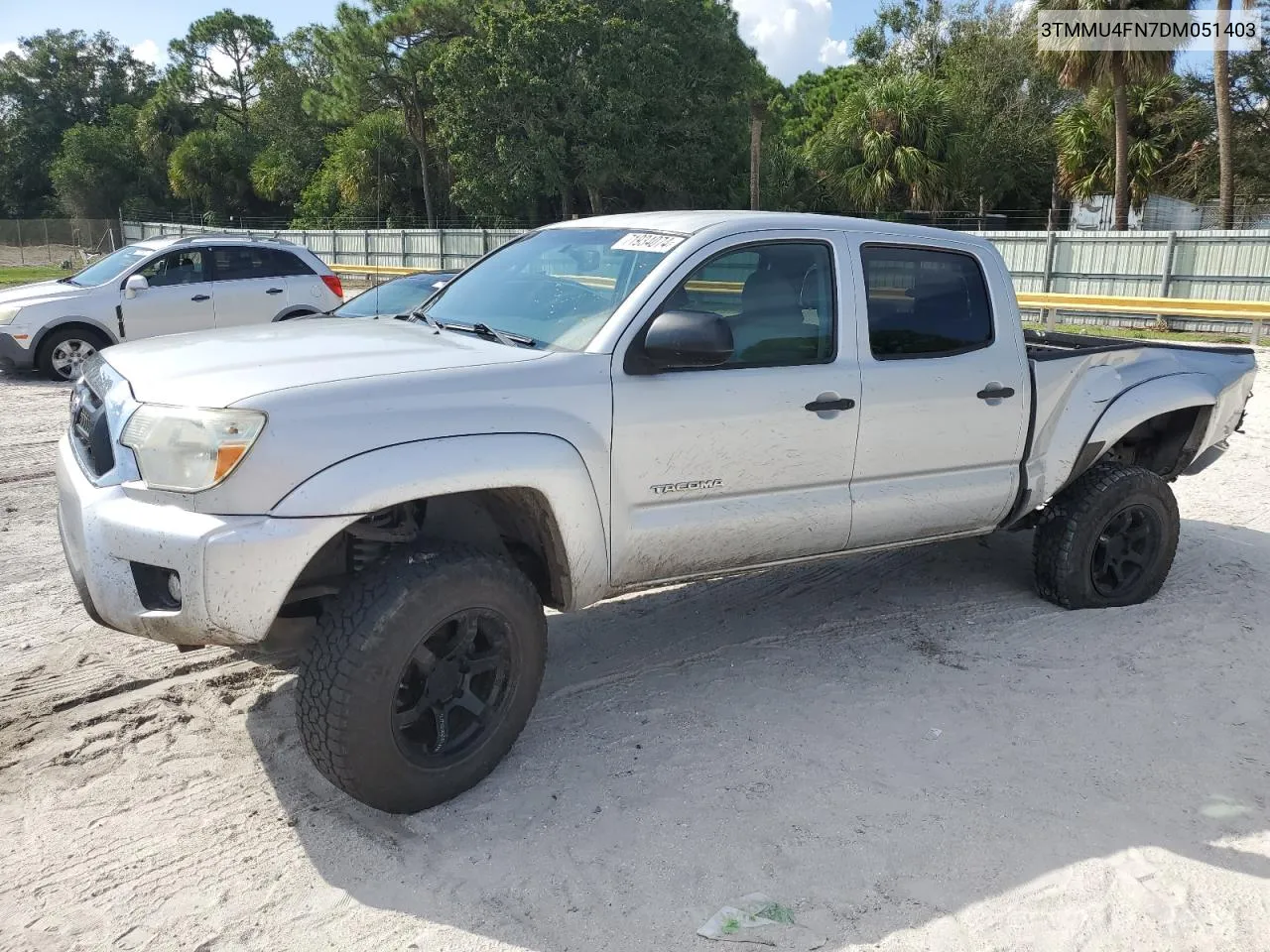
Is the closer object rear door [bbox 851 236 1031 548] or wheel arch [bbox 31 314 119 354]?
rear door [bbox 851 236 1031 548]

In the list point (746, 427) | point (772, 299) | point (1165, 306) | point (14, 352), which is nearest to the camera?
point (746, 427)

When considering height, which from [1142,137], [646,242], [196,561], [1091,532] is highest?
[1142,137]

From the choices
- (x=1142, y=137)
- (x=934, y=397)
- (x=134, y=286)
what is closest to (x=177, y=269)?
(x=134, y=286)

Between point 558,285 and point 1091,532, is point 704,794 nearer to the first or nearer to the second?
point 558,285

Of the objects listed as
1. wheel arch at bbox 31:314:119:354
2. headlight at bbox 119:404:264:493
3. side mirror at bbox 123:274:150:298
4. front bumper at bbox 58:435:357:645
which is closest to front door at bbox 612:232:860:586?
front bumper at bbox 58:435:357:645

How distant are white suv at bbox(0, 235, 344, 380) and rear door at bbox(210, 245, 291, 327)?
11mm

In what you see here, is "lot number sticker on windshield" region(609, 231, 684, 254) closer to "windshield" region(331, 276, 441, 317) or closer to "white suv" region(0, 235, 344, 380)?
"windshield" region(331, 276, 441, 317)

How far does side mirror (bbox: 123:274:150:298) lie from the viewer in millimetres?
11188

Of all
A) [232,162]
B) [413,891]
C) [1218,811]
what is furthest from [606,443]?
[232,162]

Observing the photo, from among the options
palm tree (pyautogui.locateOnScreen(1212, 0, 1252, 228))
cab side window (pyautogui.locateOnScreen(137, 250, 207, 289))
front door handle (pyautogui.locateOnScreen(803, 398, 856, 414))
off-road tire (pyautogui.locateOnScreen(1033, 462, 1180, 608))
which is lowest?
off-road tire (pyautogui.locateOnScreen(1033, 462, 1180, 608))

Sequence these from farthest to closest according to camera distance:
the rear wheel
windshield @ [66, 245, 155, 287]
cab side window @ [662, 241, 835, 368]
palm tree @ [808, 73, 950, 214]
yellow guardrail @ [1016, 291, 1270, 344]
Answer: palm tree @ [808, 73, 950, 214] < yellow guardrail @ [1016, 291, 1270, 344] < windshield @ [66, 245, 155, 287] < the rear wheel < cab side window @ [662, 241, 835, 368]

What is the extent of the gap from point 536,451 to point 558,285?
99 centimetres

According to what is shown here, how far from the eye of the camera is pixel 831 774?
3.62m

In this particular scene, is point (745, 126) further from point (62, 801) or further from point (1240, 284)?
point (62, 801)
